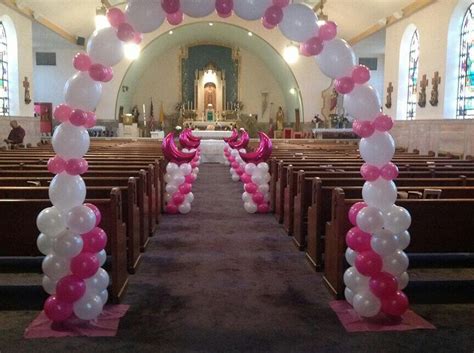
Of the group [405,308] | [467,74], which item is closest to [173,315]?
[405,308]

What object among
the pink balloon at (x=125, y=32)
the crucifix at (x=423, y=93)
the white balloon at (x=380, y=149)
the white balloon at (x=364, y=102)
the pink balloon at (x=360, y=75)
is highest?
the crucifix at (x=423, y=93)

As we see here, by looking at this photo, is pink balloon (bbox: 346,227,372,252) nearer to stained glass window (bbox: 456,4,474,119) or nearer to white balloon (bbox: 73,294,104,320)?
white balloon (bbox: 73,294,104,320)

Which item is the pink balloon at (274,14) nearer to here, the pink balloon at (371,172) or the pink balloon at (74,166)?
the pink balloon at (371,172)

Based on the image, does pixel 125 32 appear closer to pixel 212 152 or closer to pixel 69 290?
pixel 69 290

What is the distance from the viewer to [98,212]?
11.8 ft

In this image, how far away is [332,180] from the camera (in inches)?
200

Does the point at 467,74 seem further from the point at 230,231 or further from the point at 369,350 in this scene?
the point at 369,350

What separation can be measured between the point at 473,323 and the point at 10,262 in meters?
3.62

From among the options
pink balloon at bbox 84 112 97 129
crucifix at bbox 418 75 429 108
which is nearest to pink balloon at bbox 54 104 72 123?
pink balloon at bbox 84 112 97 129

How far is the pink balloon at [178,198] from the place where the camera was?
751cm

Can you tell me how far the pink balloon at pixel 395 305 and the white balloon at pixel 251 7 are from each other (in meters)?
2.11

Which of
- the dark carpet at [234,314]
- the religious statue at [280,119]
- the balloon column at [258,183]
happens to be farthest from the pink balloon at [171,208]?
the religious statue at [280,119]

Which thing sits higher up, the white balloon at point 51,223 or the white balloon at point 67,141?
the white balloon at point 67,141

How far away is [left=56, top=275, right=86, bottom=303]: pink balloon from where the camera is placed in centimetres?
338
